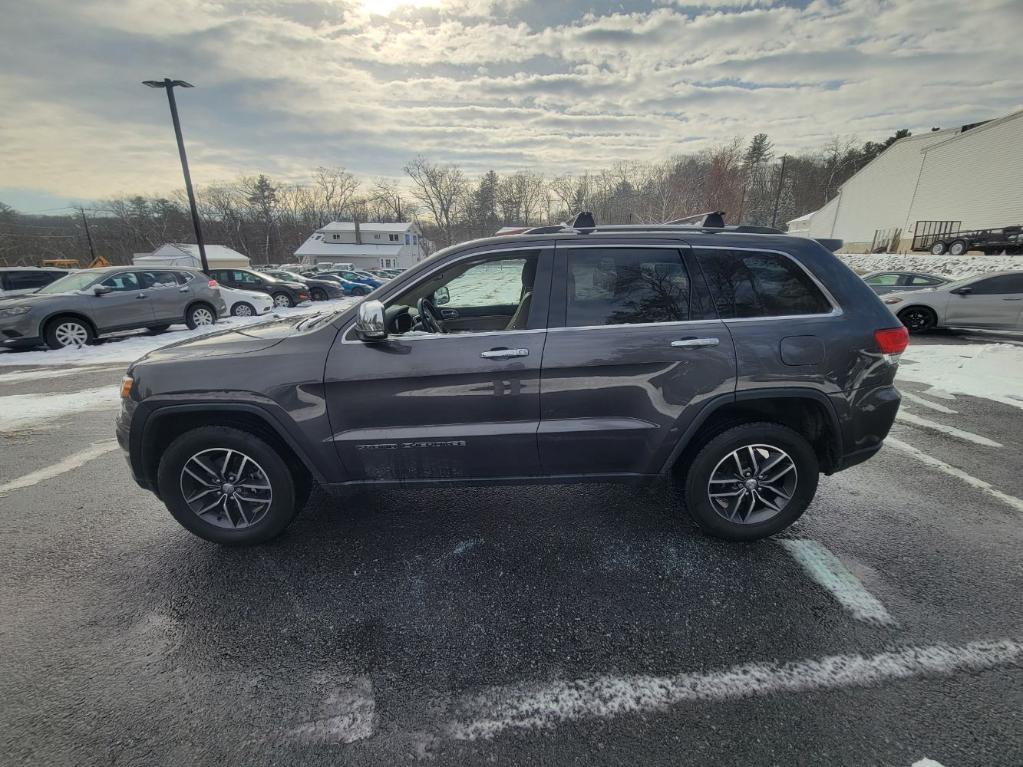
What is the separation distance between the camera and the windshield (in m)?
9.27

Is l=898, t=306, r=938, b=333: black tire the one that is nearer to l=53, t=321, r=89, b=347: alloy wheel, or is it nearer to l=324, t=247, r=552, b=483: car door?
l=324, t=247, r=552, b=483: car door

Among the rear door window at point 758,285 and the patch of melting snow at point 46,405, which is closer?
the rear door window at point 758,285

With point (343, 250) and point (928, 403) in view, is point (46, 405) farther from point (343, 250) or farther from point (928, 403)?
point (343, 250)

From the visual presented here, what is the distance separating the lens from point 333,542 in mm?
2920

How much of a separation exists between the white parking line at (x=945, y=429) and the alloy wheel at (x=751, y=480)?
2532 mm

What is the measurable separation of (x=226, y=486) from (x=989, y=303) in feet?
42.0

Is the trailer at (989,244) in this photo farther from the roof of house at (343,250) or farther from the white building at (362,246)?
the roof of house at (343,250)

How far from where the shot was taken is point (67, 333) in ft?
30.3

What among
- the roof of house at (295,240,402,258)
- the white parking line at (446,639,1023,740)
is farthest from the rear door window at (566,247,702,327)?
the roof of house at (295,240,402,258)

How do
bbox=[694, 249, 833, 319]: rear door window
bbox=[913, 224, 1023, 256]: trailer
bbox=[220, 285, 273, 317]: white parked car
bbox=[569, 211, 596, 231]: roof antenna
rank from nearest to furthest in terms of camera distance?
bbox=[694, 249, 833, 319]: rear door window
bbox=[569, 211, 596, 231]: roof antenna
bbox=[220, 285, 273, 317]: white parked car
bbox=[913, 224, 1023, 256]: trailer

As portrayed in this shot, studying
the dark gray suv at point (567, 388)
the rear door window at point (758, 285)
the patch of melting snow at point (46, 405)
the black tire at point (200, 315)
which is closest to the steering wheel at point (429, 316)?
the dark gray suv at point (567, 388)

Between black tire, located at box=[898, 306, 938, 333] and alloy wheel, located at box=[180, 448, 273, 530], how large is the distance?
1192cm

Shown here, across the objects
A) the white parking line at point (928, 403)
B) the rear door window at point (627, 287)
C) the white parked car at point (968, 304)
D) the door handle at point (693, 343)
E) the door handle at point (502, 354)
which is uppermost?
the rear door window at point (627, 287)

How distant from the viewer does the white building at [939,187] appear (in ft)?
82.0
